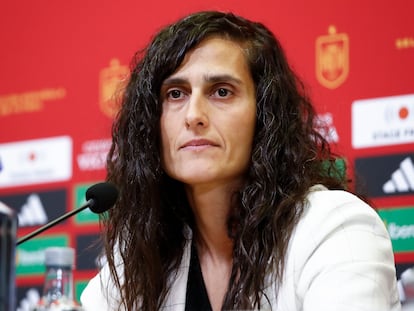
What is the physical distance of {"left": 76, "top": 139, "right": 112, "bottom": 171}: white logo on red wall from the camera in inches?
139

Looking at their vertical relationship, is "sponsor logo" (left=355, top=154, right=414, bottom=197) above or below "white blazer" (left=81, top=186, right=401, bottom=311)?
above

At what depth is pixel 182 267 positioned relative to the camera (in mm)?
2479

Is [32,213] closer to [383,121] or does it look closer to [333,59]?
[333,59]

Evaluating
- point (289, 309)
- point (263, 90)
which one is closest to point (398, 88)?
point (263, 90)

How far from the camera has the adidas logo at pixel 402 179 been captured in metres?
2.87

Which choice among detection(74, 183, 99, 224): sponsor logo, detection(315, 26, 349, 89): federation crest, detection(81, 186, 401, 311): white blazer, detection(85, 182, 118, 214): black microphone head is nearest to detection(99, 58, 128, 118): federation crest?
detection(74, 183, 99, 224): sponsor logo

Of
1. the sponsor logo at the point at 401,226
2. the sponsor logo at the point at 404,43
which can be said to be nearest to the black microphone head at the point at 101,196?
the sponsor logo at the point at 401,226

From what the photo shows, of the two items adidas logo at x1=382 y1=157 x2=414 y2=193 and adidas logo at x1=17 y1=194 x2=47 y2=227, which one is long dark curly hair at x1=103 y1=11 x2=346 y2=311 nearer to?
adidas logo at x1=382 y1=157 x2=414 y2=193

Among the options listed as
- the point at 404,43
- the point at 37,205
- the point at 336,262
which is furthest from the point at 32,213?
the point at 336,262

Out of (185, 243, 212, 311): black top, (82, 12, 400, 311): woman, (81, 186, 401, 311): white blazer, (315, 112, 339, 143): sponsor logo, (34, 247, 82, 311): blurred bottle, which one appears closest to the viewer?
(34, 247, 82, 311): blurred bottle

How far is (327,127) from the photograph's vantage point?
2744 mm

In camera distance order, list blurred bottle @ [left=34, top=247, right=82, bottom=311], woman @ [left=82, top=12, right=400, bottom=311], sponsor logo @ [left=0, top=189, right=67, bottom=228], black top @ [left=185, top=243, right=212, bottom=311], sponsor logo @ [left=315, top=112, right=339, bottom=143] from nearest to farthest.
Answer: blurred bottle @ [left=34, top=247, right=82, bottom=311] → woman @ [left=82, top=12, right=400, bottom=311] → black top @ [left=185, top=243, right=212, bottom=311] → sponsor logo @ [left=315, top=112, right=339, bottom=143] → sponsor logo @ [left=0, top=189, right=67, bottom=228]

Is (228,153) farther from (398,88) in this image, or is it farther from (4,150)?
(4,150)

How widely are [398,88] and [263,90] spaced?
2.16ft
